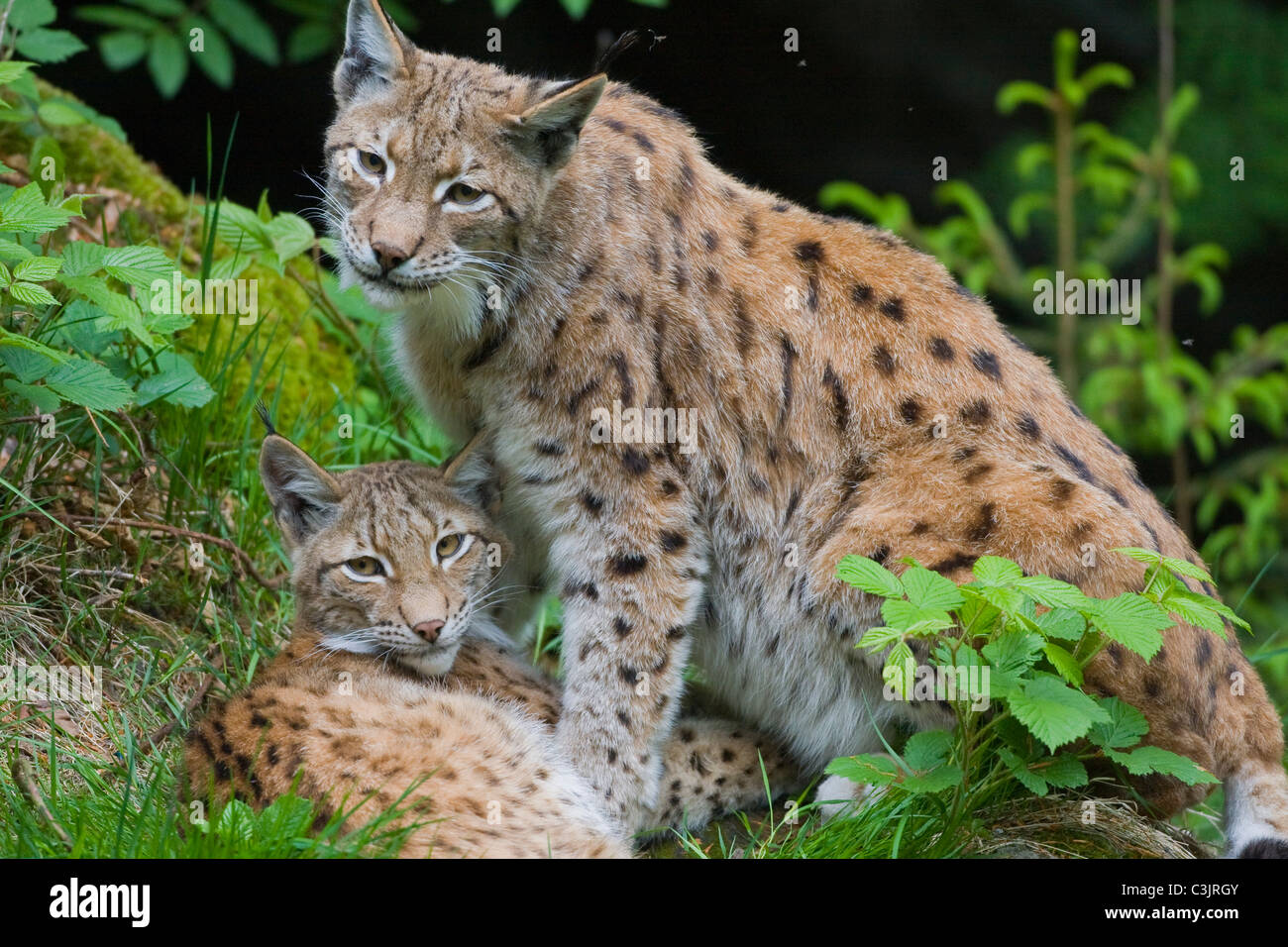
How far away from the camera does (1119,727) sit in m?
4.09

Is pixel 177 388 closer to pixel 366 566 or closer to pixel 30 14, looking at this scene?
pixel 366 566

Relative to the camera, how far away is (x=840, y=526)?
4.64 metres

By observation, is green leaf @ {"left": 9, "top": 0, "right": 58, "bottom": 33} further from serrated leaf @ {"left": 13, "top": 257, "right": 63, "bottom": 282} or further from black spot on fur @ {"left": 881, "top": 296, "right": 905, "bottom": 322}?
black spot on fur @ {"left": 881, "top": 296, "right": 905, "bottom": 322}

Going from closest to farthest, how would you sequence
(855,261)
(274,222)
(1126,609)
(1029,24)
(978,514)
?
(1126,609), (978,514), (855,261), (274,222), (1029,24)

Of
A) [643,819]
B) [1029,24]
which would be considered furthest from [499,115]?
[1029,24]

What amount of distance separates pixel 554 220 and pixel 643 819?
193cm

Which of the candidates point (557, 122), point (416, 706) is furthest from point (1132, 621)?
point (557, 122)

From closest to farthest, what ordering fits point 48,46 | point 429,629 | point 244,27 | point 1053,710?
point 1053,710 < point 429,629 < point 48,46 < point 244,27

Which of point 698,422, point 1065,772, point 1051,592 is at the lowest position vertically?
point 1065,772

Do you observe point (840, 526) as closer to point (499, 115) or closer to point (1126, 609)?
point (1126, 609)

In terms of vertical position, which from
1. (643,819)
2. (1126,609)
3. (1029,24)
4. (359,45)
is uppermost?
(1029,24)

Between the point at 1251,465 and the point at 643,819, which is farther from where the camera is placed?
the point at 1251,465

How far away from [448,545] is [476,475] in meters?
0.31

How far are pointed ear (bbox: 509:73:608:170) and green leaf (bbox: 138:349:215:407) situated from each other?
1425mm
